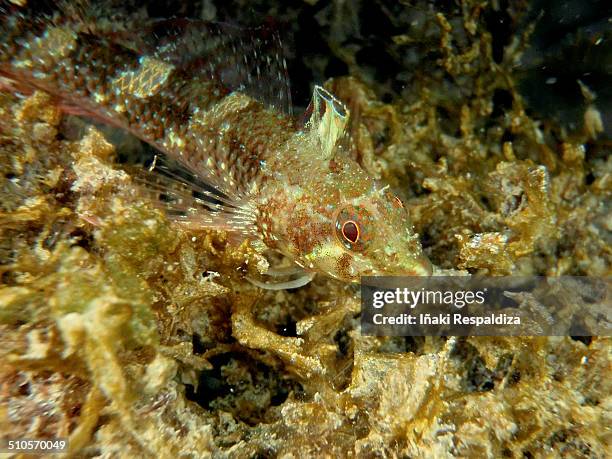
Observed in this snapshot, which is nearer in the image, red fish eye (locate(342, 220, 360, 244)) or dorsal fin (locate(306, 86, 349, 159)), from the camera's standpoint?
red fish eye (locate(342, 220, 360, 244))

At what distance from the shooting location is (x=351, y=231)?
3.02 metres

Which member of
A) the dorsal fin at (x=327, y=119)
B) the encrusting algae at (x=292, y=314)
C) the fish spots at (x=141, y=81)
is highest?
the fish spots at (x=141, y=81)

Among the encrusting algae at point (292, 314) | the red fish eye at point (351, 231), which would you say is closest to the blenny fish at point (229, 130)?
the red fish eye at point (351, 231)

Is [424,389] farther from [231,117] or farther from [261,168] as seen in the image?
[231,117]

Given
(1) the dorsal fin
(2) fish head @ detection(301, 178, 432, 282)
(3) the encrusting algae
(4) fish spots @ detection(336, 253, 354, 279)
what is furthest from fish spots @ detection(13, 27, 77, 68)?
(4) fish spots @ detection(336, 253, 354, 279)

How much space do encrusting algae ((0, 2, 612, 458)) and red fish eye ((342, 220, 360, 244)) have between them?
0.59 m

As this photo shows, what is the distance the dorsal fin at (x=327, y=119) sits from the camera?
319 cm

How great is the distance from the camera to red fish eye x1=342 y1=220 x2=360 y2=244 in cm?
301

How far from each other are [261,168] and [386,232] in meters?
1.13

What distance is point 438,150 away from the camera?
4441mm

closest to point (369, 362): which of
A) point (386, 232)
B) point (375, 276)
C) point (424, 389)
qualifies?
point (424, 389)

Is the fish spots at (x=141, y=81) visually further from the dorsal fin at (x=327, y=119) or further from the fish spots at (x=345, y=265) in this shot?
the fish spots at (x=345, y=265)

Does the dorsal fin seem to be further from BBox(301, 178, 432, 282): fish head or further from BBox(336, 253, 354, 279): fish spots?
BBox(336, 253, 354, 279): fish spots

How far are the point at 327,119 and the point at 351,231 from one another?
83 cm
